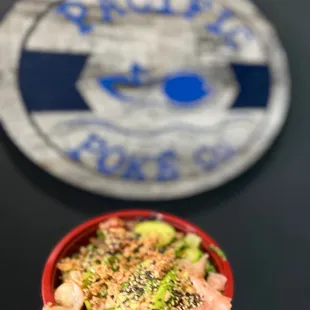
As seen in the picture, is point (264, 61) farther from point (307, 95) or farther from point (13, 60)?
point (13, 60)

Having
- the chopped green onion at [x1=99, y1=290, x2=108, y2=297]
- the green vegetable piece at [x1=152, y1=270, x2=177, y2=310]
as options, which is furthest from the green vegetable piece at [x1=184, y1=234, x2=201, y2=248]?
the chopped green onion at [x1=99, y1=290, x2=108, y2=297]

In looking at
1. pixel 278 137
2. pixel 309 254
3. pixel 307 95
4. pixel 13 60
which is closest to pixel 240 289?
pixel 309 254

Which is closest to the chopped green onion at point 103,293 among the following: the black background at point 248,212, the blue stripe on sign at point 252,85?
the black background at point 248,212

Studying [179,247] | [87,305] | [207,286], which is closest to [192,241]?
[179,247]

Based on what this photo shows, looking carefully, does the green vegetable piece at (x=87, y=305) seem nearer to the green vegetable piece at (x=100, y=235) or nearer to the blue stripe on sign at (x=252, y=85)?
the green vegetable piece at (x=100, y=235)

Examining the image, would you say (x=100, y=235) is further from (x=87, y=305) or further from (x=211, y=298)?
(x=211, y=298)

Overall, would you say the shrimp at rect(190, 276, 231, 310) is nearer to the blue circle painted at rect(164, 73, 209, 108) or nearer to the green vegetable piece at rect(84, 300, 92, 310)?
the green vegetable piece at rect(84, 300, 92, 310)
